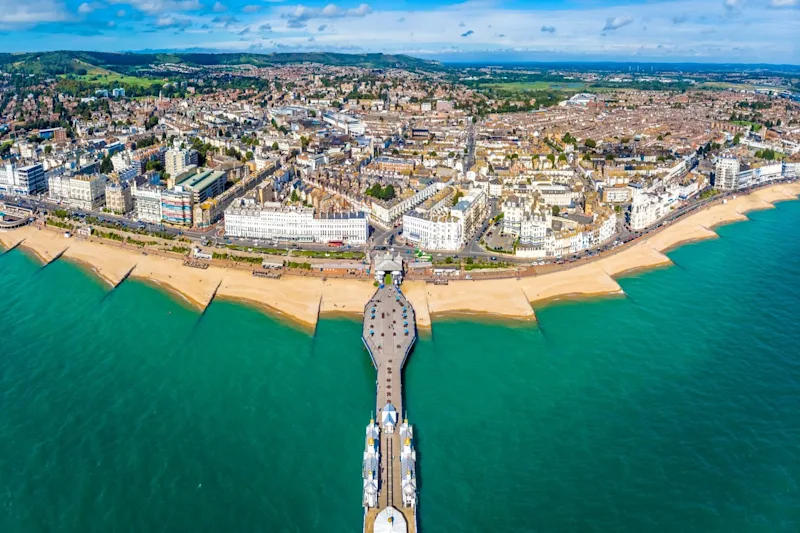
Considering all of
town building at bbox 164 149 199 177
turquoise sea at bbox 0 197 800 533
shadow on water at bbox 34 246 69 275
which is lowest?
turquoise sea at bbox 0 197 800 533

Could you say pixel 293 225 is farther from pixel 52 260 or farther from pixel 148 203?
pixel 52 260

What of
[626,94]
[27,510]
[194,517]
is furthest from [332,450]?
[626,94]

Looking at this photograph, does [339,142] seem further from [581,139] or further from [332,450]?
[332,450]

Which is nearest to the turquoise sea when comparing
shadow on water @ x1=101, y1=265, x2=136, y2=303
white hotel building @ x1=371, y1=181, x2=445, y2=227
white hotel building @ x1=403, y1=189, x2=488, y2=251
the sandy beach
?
shadow on water @ x1=101, y1=265, x2=136, y2=303

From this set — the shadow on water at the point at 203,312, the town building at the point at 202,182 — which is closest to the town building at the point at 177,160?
the town building at the point at 202,182

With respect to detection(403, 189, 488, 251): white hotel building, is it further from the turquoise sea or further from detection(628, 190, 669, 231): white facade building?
detection(628, 190, 669, 231): white facade building

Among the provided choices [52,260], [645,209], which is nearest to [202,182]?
[52,260]

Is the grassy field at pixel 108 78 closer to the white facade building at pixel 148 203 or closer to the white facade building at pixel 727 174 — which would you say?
the white facade building at pixel 148 203
